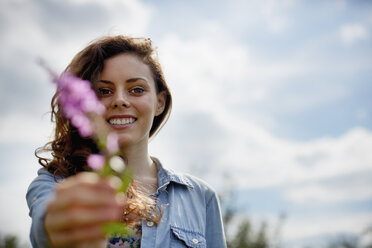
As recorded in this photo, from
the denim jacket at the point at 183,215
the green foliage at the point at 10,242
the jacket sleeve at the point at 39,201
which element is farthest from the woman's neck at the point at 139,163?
the green foliage at the point at 10,242

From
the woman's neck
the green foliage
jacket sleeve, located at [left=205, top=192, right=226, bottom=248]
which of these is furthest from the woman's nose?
the green foliage

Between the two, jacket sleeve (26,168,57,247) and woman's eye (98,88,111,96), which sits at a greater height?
woman's eye (98,88,111,96)

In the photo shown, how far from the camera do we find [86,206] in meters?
0.97

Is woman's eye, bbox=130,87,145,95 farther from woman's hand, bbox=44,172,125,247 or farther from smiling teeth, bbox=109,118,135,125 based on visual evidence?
woman's hand, bbox=44,172,125,247

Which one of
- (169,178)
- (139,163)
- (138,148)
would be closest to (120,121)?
(138,148)

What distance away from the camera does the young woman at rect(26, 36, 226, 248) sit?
10.0ft

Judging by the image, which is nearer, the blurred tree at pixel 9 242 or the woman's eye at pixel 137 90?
the woman's eye at pixel 137 90

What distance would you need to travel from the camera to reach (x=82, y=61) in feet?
11.3

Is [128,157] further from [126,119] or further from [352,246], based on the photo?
[352,246]

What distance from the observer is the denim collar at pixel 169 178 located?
3645mm

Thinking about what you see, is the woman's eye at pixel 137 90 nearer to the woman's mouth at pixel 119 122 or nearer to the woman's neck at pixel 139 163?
the woman's mouth at pixel 119 122

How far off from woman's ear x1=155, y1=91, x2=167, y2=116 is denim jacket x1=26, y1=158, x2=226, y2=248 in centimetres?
51

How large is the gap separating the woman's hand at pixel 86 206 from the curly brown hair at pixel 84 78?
1.85m

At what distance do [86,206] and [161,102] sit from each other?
10.1 ft
